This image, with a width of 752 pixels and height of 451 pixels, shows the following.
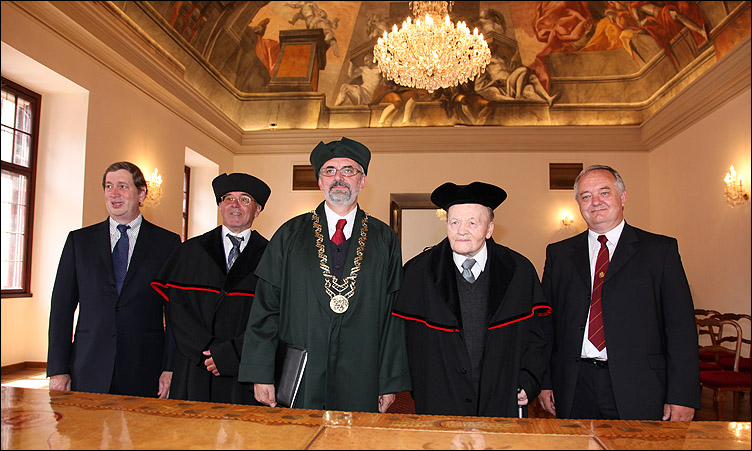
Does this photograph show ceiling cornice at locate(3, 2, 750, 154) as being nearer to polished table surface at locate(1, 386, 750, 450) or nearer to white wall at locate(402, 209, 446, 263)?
white wall at locate(402, 209, 446, 263)

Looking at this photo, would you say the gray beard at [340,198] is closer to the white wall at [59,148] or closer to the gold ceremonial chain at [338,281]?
the gold ceremonial chain at [338,281]

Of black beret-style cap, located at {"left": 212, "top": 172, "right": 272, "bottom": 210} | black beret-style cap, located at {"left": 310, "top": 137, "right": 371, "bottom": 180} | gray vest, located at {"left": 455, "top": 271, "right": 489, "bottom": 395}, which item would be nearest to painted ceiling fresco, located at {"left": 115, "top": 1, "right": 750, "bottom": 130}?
black beret-style cap, located at {"left": 212, "top": 172, "right": 272, "bottom": 210}

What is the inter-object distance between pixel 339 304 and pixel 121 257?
1.55 meters

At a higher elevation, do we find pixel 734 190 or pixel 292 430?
pixel 734 190

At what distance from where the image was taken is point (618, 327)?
285 cm

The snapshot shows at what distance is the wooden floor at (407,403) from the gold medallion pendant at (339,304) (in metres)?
2.94

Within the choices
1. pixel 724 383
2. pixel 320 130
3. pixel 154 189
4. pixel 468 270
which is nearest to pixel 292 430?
pixel 468 270

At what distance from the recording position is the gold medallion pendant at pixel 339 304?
111 inches

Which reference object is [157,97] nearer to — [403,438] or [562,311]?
[562,311]

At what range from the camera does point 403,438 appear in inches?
66.9

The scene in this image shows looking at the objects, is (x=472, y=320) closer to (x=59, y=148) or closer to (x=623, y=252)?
(x=623, y=252)

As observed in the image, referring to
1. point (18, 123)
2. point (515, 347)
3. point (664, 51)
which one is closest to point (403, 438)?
point (515, 347)

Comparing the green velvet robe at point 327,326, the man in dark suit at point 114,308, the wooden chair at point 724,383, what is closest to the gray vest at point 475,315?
the green velvet robe at point 327,326

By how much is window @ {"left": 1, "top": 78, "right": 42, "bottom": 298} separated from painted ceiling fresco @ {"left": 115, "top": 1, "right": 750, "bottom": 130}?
348 cm
